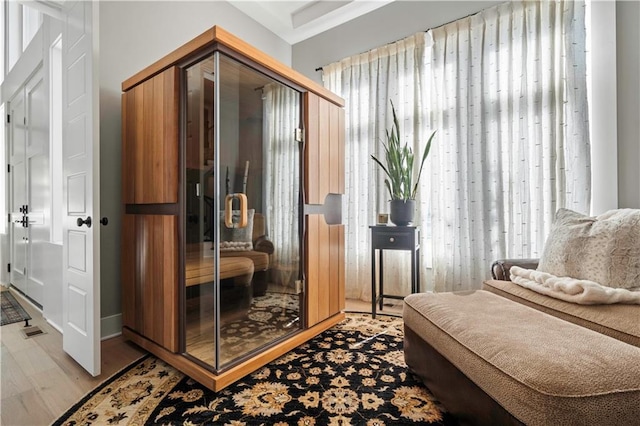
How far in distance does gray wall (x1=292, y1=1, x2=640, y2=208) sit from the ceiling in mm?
84

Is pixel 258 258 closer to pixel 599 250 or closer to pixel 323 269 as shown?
pixel 323 269

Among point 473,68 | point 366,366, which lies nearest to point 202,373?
point 366,366

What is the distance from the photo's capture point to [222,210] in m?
1.62

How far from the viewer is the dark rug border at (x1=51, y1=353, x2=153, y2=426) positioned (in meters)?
1.29

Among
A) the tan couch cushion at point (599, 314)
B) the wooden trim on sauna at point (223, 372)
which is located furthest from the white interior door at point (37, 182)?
the tan couch cushion at point (599, 314)

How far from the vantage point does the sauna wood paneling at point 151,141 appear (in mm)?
1688

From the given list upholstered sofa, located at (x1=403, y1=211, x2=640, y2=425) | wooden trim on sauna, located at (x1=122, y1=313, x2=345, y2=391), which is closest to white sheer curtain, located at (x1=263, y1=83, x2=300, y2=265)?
wooden trim on sauna, located at (x1=122, y1=313, x2=345, y2=391)

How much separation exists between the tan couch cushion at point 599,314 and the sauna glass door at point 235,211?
54.5 inches

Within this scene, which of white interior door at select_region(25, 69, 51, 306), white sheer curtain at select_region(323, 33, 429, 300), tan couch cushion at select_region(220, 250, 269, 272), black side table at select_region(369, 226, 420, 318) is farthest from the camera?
white sheer curtain at select_region(323, 33, 429, 300)

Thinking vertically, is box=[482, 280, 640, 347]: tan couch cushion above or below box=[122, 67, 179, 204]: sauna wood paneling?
below

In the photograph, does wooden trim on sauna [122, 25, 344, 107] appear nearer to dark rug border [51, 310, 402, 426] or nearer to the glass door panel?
the glass door panel

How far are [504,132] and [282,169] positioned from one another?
1.82 metres

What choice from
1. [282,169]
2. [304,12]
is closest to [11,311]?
[282,169]

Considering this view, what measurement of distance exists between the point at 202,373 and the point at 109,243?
132 cm
